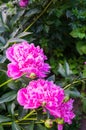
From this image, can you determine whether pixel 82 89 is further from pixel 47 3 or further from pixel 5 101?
pixel 5 101

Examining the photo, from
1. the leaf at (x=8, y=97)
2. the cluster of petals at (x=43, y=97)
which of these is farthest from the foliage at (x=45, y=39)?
the cluster of petals at (x=43, y=97)

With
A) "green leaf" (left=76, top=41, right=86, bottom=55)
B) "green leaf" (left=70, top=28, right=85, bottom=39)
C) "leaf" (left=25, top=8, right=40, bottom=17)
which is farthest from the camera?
"green leaf" (left=76, top=41, right=86, bottom=55)

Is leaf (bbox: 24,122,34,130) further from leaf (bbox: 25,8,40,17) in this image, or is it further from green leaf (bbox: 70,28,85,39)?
green leaf (bbox: 70,28,85,39)

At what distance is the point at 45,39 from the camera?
287cm

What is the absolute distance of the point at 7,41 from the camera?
1967 mm

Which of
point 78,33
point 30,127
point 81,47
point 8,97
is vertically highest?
point 8,97

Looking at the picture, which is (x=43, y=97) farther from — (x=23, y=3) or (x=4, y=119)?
(x=23, y=3)

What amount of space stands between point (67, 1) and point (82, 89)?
790mm

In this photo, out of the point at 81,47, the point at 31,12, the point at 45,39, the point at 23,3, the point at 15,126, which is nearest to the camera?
the point at 15,126

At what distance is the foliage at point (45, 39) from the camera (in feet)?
5.05

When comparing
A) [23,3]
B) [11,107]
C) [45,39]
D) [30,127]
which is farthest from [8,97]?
[45,39]

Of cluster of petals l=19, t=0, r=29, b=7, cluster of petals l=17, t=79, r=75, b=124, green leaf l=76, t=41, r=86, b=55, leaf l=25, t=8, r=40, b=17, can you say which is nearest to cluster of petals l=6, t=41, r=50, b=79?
cluster of petals l=17, t=79, r=75, b=124

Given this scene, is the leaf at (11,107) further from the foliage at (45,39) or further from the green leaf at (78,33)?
the green leaf at (78,33)

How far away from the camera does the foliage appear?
5.05 ft
